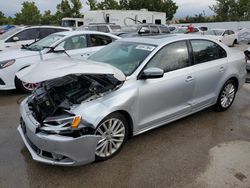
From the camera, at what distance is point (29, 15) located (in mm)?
46688

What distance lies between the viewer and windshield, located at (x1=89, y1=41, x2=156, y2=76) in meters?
3.86

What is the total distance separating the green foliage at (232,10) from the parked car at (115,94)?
4402 cm

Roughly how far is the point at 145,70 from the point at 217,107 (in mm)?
2223

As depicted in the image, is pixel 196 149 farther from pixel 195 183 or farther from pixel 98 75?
pixel 98 75

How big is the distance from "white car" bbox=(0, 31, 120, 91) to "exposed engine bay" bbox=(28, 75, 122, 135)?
280cm

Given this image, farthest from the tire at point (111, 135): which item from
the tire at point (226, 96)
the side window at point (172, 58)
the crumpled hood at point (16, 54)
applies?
the crumpled hood at point (16, 54)

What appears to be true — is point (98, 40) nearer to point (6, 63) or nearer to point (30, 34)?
point (6, 63)

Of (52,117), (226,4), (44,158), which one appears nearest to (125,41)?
(52,117)

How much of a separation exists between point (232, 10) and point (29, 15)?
35540 millimetres

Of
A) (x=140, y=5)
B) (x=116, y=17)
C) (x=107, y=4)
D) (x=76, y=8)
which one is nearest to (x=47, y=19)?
(x=76, y=8)

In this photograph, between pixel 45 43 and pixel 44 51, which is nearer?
pixel 44 51

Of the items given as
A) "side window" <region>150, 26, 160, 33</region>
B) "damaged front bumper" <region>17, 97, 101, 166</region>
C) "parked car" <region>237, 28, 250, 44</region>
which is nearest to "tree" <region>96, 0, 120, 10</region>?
"parked car" <region>237, 28, 250, 44</region>

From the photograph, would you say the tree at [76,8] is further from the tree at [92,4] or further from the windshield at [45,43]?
the windshield at [45,43]

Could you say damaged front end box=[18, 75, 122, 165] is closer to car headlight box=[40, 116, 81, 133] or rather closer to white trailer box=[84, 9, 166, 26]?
car headlight box=[40, 116, 81, 133]
